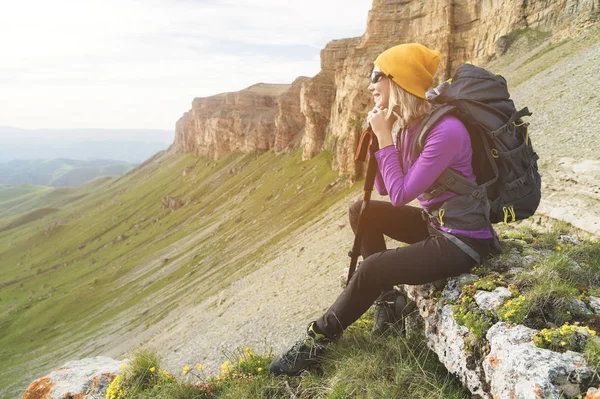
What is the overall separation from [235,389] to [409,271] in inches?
130

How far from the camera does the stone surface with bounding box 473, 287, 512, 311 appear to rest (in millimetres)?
4684

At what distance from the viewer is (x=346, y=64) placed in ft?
251

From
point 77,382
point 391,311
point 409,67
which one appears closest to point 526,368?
point 391,311

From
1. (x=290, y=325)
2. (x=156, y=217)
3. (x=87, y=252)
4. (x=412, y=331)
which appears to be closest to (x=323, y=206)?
(x=290, y=325)

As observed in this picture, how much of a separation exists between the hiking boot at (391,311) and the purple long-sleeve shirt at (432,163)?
172cm

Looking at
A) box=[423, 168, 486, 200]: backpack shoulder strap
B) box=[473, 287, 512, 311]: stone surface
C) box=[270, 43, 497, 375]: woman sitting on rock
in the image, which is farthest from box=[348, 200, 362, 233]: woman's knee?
box=[473, 287, 512, 311]: stone surface

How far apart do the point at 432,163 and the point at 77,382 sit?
747 centimetres

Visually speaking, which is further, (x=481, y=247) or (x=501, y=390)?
(x=481, y=247)

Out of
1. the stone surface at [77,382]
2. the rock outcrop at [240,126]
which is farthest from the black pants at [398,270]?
the rock outcrop at [240,126]

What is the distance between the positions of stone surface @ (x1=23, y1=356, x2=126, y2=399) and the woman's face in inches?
263

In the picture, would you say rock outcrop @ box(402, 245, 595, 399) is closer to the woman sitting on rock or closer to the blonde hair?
the woman sitting on rock

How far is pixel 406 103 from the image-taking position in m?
5.17

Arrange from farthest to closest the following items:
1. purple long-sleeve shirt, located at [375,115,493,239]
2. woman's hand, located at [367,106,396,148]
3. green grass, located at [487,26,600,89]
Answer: green grass, located at [487,26,600,89] → woman's hand, located at [367,106,396,148] → purple long-sleeve shirt, located at [375,115,493,239]

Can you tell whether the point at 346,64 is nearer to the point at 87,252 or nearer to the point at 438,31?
the point at 438,31
